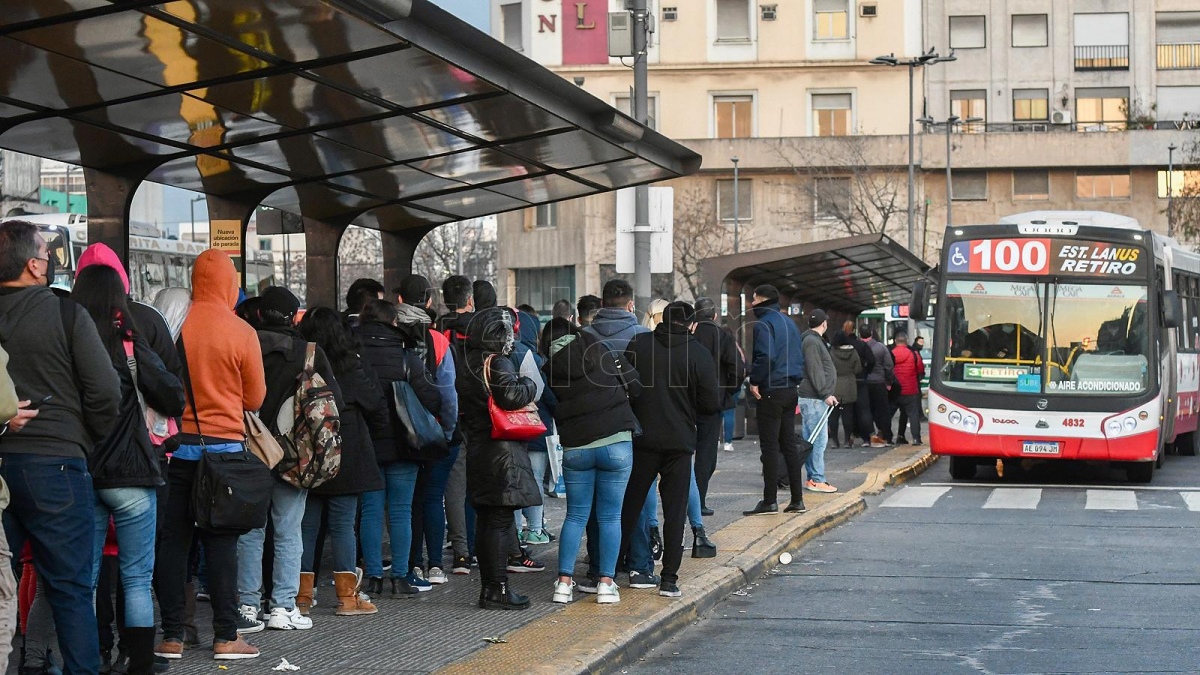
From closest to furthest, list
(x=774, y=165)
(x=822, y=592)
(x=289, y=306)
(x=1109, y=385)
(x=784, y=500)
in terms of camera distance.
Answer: (x=289, y=306), (x=822, y=592), (x=784, y=500), (x=1109, y=385), (x=774, y=165)

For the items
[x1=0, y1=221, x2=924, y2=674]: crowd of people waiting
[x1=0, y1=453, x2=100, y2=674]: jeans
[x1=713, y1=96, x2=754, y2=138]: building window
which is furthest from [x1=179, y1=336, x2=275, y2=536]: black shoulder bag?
[x1=713, y1=96, x2=754, y2=138]: building window

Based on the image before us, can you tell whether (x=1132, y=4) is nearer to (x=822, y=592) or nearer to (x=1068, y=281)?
(x=1068, y=281)

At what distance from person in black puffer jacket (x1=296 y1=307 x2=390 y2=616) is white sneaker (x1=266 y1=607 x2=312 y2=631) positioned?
445mm

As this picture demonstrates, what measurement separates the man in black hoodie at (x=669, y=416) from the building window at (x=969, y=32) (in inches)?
2203

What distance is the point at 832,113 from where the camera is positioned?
59.4 metres

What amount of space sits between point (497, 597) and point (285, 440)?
63.6 inches

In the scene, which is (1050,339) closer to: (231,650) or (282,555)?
(282,555)

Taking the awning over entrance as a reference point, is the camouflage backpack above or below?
below

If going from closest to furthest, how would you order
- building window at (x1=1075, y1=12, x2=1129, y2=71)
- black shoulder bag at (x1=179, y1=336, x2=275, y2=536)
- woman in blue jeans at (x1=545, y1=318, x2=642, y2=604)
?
black shoulder bag at (x1=179, y1=336, x2=275, y2=536), woman in blue jeans at (x1=545, y1=318, x2=642, y2=604), building window at (x1=1075, y1=12, x2=1129, y2=71)

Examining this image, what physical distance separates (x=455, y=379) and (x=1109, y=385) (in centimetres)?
1129

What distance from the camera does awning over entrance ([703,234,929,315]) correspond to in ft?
76.2

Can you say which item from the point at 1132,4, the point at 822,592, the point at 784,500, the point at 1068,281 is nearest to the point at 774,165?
the point at 1132,4

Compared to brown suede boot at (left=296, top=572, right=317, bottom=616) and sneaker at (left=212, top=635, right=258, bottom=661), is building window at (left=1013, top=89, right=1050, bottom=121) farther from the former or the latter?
sneaker at (left=212, top=635, right=258, bottom=661)

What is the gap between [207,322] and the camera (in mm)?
7309
